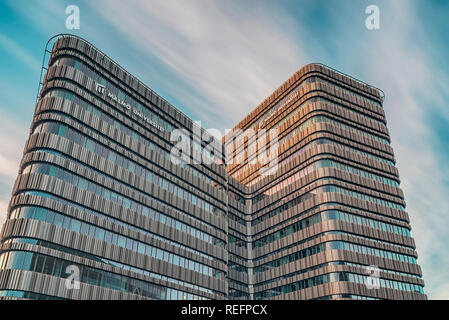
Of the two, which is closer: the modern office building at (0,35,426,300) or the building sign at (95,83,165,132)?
the modern office building at (0,35,426,300)

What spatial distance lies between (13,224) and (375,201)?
195 ft

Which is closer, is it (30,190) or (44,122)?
(30,190)

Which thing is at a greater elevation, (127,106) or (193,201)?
(127,106)

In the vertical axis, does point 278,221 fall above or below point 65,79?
below

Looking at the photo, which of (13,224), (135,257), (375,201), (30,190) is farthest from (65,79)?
(375,201)

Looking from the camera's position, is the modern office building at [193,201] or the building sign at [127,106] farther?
the building sign at [127,106]

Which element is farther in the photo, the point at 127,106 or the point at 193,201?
the point at 193,201

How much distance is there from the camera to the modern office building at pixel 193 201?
158 feet

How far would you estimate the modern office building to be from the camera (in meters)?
48.2

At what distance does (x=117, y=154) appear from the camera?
5909 cm

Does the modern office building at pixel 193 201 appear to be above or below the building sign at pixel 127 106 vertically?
below

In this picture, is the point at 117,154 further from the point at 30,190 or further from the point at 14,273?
the point at 14,273

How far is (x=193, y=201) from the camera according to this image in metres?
69.2

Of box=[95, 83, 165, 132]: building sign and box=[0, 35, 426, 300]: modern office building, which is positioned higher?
box=[95, 83, 165, 132]: building sign
